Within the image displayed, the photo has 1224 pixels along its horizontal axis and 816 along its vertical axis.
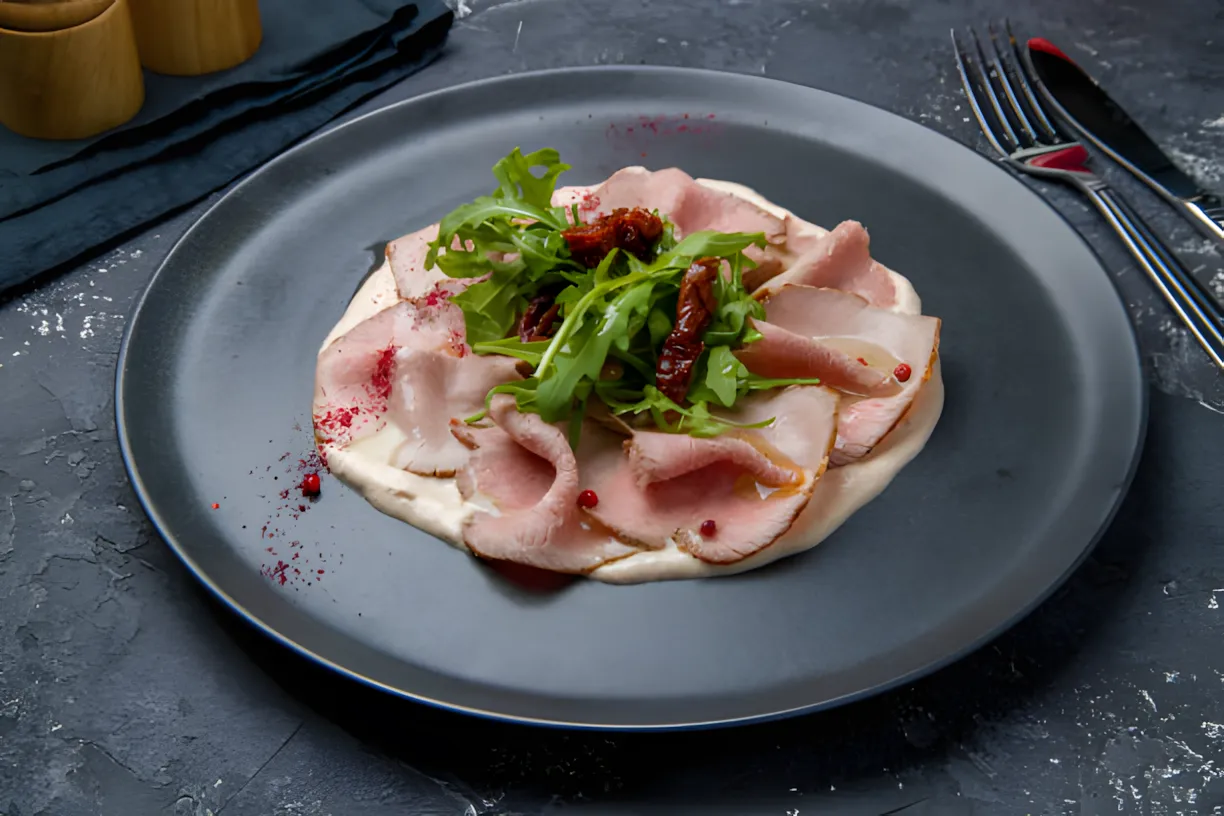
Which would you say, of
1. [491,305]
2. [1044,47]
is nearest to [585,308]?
[491,305]

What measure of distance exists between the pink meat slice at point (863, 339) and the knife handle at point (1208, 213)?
1.30m

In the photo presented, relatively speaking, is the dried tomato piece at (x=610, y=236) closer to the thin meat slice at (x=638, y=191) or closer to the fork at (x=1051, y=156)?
the thin meat slice at (x=638, y=191)

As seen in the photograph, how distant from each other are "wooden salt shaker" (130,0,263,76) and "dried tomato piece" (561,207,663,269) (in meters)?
2.09

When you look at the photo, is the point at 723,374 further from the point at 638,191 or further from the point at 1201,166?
the point at 1201,166

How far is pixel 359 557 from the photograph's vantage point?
2818 millimetres

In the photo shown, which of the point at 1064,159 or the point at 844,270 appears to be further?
the point at 1064,159

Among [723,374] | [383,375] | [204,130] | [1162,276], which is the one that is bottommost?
[204,130]

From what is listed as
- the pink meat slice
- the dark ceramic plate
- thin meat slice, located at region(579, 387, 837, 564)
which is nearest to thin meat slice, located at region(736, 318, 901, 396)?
the pink meat slice

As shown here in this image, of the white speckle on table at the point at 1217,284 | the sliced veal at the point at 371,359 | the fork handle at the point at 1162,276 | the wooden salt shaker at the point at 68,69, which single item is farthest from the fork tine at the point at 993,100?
the wooden salt shaker at the point at 68,69

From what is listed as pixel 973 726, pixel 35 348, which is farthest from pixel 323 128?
pixel 973 726

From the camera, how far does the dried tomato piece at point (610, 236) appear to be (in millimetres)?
3182

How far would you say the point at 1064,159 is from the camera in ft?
13.1

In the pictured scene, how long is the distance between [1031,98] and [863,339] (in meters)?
1.64

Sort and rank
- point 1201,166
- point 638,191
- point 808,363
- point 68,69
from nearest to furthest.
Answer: point 808,363 < point 638,191 < point 68,69 < point 1201,166
